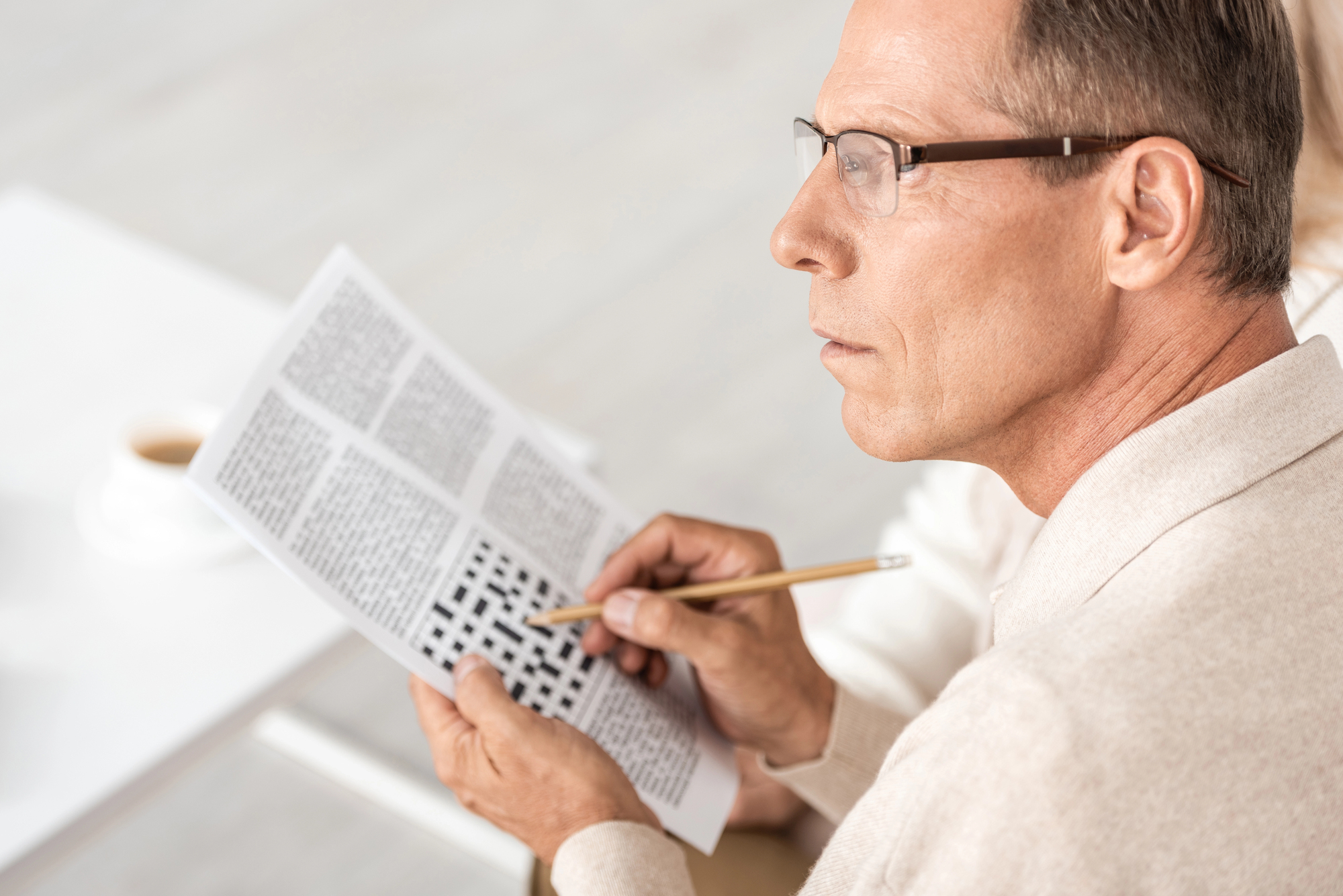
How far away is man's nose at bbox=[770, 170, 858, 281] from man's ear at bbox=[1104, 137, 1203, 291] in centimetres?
18

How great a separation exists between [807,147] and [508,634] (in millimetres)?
473

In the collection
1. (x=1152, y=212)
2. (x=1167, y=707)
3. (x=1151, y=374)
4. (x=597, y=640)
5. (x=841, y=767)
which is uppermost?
(x=1152, y=212)

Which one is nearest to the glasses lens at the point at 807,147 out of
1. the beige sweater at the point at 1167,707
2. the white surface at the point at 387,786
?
the beige sweater at the point at 1167,707

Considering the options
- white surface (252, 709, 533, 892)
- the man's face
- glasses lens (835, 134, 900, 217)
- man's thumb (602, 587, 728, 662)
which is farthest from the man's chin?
white surface (252, 709, 533, 892)

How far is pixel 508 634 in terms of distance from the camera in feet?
3.52

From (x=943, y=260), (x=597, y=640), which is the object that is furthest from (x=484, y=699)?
(x=943, y=260)

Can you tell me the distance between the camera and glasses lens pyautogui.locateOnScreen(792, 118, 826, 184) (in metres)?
0.96

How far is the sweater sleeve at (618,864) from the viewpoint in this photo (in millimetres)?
921

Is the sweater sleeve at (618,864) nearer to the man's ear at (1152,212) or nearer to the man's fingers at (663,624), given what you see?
the man's fingers at (663,624)

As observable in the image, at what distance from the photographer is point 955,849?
66cm

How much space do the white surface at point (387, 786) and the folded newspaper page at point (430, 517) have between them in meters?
0.77

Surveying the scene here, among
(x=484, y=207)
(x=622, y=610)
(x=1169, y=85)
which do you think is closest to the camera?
(x=1169, y=85)

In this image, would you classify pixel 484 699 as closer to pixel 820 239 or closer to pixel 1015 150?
pixel 820 239

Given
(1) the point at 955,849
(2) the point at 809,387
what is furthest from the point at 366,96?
(1) the point at 955,849
